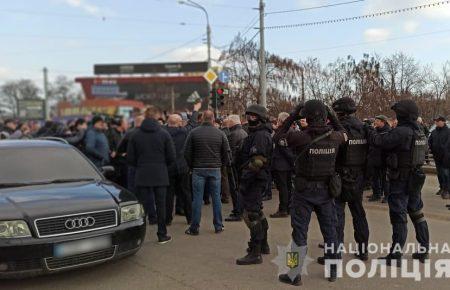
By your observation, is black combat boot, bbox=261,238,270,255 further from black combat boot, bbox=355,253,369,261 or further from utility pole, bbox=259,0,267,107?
utility pole, bbox=259,0,267,107

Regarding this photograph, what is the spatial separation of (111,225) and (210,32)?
24.2 m

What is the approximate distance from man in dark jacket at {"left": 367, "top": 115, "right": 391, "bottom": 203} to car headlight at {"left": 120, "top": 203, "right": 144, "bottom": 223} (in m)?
2.84

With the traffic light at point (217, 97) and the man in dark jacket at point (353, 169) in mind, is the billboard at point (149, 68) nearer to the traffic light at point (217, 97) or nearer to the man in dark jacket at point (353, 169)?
the traffic light at point (217, 97)

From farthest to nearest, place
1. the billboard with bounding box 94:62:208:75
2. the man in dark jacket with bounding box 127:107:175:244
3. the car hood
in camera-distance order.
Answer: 1. the billboard with bounding box 94:62:208:75
2. the man in dark jacket with bounding box 127:107:175:244
3. the car hood

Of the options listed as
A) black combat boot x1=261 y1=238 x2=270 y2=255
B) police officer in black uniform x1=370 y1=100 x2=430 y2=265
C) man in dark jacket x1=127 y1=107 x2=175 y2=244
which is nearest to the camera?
police officer in black uniform x1=370 y1=100 x2=430 y2=265

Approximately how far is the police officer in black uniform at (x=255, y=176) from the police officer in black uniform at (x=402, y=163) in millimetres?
1390

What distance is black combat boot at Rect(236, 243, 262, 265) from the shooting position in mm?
5852

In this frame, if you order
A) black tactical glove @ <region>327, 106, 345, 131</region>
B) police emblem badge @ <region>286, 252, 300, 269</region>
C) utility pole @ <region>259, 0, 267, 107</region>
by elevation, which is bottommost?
police emblem badge @ <region>286, 252, 300, 269</region>

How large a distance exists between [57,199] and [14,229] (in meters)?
0.59

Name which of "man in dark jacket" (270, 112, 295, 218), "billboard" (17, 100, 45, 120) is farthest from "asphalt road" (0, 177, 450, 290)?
"billboard" (17, 100, 45, 120)

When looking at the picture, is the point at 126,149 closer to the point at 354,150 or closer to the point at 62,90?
the point at 354,150

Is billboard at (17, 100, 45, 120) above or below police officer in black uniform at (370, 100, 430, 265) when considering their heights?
above

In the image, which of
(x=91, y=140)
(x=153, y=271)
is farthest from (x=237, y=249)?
(x=91, y=140)

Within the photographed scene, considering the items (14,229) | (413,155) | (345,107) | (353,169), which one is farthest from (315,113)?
(14,229)
